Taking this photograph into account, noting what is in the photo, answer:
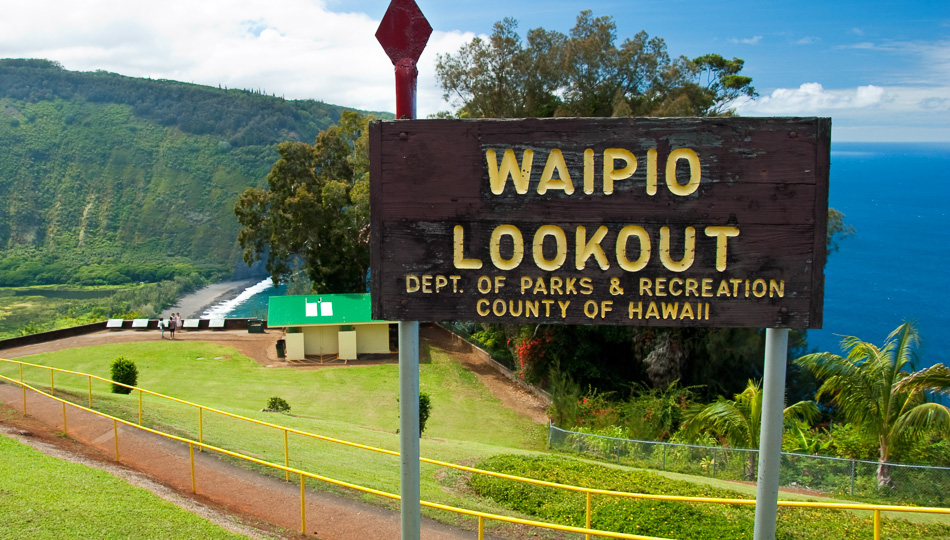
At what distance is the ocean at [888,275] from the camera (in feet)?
268

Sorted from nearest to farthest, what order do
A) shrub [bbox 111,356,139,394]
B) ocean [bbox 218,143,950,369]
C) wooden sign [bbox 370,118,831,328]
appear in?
wooden sign [bbox 370,118,831,328] → shrub [bbox 111,356,139,394] → ocean [bbox 218,143,950,369]

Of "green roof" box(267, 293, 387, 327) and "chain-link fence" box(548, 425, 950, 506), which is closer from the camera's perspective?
"chain-link fence" box(548, 425, 950, 506)

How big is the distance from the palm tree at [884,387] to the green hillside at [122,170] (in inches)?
4964

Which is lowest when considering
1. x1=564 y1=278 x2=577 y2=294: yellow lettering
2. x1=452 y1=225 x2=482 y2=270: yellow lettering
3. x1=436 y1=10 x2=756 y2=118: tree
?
Result: x1=564 y1=278 x2=577 y2=294: yellow lettering

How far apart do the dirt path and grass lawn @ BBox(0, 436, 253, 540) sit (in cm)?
47

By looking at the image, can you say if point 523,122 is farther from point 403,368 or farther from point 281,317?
point 281,317

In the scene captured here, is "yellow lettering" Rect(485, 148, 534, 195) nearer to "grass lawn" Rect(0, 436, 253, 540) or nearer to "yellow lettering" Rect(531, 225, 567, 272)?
"yellow lettering" Rect(531, 225, 567, 272)

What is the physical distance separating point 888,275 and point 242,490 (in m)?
110

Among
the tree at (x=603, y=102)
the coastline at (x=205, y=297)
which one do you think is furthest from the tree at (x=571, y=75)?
the coastline at (x=205, y=297)

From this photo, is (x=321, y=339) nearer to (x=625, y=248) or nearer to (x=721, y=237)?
(x=625, y=248)

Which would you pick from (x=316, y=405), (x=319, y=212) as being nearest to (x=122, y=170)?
(x=319, y=212)

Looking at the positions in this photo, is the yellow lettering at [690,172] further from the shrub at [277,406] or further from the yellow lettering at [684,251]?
the shrub at [277,406]

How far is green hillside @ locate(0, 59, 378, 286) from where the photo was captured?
5581 inches

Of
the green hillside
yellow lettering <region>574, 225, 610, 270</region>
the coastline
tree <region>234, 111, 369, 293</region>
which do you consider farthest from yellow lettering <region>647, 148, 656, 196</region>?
the green hillside
